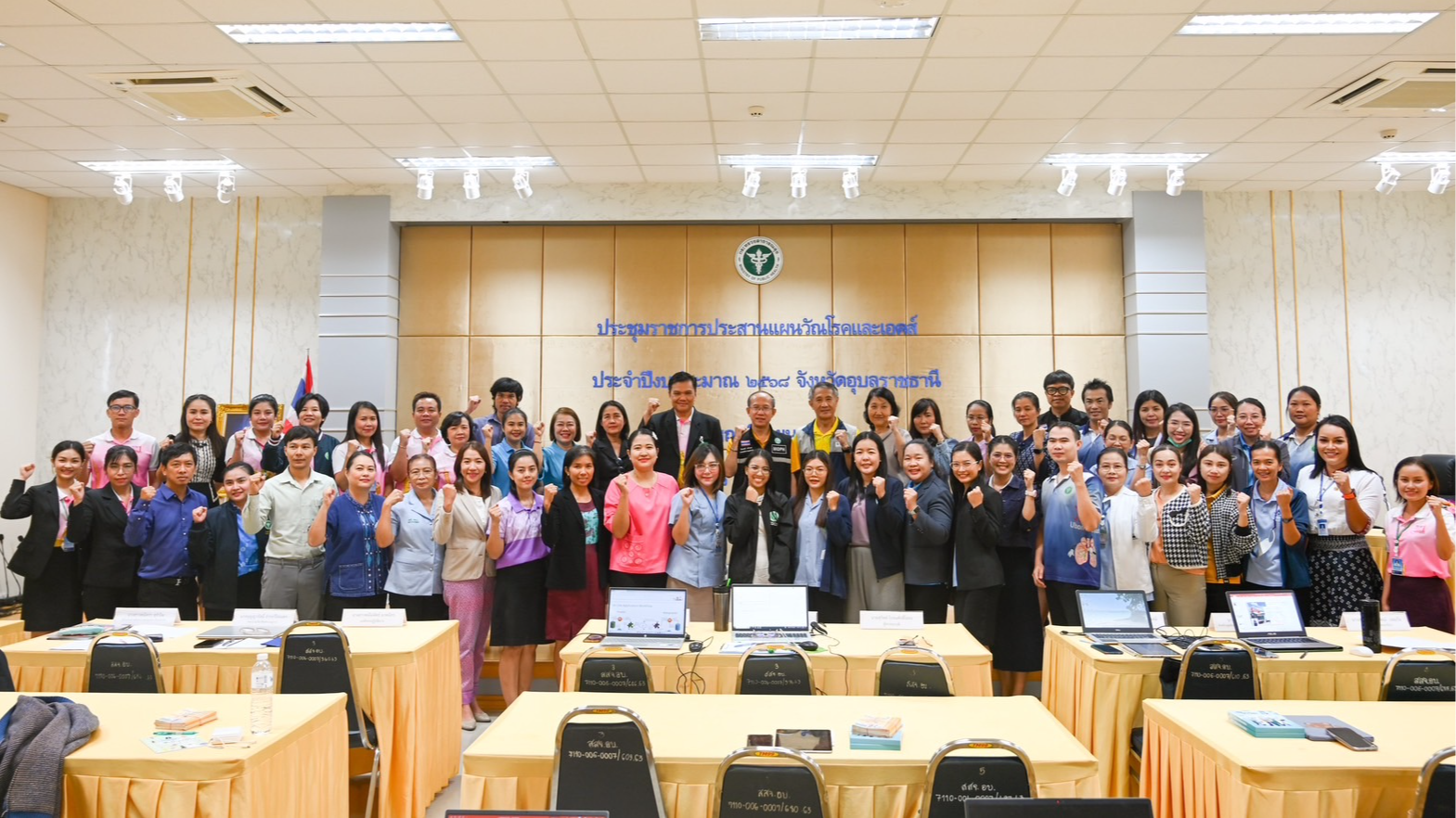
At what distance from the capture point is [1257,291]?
8875 millimetres

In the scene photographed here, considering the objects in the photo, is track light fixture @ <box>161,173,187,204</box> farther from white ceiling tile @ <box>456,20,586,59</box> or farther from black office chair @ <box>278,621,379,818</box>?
black office chair @ <box>278,621,379,818</box>

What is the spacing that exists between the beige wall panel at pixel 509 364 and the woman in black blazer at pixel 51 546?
12.6ft

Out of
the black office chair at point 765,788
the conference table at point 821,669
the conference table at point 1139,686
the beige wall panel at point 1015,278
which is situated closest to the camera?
the black office chair at point 765,788

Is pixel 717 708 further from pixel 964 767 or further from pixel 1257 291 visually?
pixel 1257 291

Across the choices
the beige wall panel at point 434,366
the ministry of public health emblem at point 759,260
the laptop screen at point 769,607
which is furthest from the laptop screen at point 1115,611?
the beige wall panel at point 434,366

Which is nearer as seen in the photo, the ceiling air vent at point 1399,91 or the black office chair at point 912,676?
the black office chair at point 912,676

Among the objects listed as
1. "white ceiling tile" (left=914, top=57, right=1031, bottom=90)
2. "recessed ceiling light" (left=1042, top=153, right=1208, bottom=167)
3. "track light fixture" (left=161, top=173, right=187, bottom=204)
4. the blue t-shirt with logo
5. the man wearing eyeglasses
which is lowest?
the blue t-shirt with logo

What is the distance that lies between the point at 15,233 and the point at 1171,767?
35.5ft

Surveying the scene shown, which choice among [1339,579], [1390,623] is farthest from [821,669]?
[1339,579]

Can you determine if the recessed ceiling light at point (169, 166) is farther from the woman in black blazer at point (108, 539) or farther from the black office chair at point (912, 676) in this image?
the black office chair at point (912, 676)

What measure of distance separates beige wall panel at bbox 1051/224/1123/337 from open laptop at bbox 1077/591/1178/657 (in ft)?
16.1

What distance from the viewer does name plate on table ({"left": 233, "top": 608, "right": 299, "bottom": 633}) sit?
174 inches

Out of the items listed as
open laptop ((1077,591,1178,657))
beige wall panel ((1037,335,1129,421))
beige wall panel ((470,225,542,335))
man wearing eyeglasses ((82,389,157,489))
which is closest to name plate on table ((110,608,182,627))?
man wearing eyeglasses ((82,389,157,489))

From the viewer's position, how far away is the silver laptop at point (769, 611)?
4.48 metres
